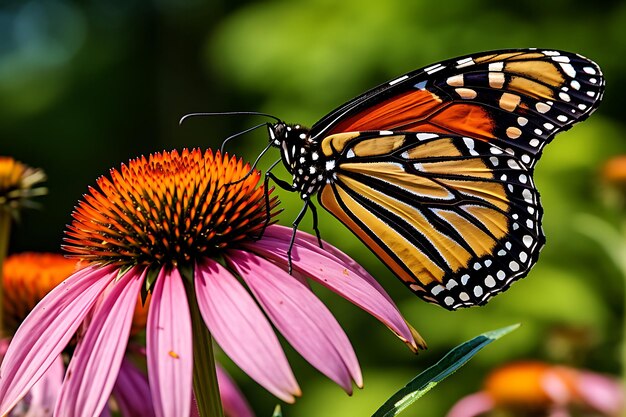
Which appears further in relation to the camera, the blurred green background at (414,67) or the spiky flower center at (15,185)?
the blurred green background at (414,67)

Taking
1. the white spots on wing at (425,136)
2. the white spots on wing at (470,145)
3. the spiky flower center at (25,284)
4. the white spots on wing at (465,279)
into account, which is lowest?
the white spots on wing at (465,279)

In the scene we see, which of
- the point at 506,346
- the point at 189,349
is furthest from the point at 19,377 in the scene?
the point at 506,346

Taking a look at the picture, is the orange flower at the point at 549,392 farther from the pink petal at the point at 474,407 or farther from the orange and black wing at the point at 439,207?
the orange and black wing at the point at 439,207

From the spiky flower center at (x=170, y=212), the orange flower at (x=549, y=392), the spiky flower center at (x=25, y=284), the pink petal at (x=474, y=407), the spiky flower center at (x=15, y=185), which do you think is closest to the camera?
the spiky flower center at (x=170, y=212)

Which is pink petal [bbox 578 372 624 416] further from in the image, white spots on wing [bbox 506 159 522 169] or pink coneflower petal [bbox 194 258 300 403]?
pink coneflower petal [bbox 194 258 300 403]

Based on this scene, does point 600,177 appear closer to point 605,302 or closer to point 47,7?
point 605,302

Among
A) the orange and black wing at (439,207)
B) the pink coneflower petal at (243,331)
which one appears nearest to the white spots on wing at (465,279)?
the orange and black wing at (439,207)

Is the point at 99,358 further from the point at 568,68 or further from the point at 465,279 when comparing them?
the point at 568,68

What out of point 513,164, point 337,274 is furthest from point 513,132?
point 337,274
